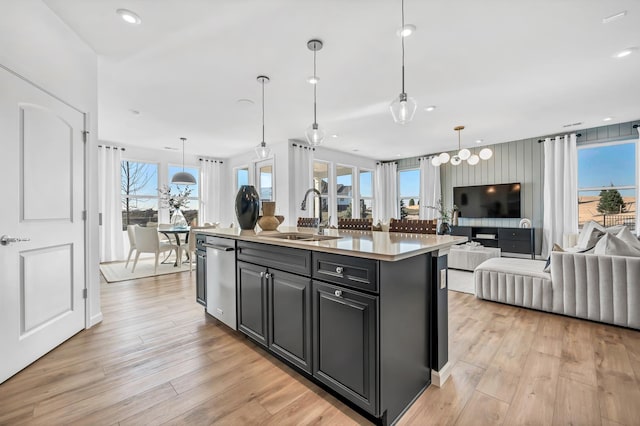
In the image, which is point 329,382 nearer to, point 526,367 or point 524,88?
point 526,367

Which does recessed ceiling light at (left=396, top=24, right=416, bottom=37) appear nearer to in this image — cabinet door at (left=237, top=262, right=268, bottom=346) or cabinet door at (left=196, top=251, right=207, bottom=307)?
cabinet door at (left=237, top=262, right=268, bottom=346)

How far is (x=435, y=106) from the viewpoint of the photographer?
4148 millimetres

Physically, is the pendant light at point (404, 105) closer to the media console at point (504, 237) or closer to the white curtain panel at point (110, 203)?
the media console at point (504, 237)

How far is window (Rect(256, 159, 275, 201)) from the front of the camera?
668 cm

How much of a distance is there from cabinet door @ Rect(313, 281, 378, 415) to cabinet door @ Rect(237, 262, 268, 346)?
0.55 metres

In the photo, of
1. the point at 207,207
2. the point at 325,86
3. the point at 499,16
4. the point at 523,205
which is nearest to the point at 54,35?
the point at 325,86

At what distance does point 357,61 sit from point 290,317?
101 inches

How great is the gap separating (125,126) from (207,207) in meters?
3.02

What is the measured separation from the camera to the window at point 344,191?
25.0 ft

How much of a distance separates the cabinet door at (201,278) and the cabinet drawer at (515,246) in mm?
6293

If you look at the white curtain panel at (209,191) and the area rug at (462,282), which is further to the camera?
the white curtain panel at (209,191)

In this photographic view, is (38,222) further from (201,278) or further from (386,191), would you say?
(386,191)

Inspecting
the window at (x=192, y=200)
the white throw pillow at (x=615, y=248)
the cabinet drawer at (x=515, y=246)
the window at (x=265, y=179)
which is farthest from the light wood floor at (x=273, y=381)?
the window at (x=192, y=200)

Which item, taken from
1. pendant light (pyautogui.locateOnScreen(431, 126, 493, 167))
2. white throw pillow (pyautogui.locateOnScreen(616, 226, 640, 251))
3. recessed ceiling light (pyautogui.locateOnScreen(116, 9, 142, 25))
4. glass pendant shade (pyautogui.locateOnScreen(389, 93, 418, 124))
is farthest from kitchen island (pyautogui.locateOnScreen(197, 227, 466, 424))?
pendant light (pyautogui.locateOnScreen(431, 126, 493, 167))
